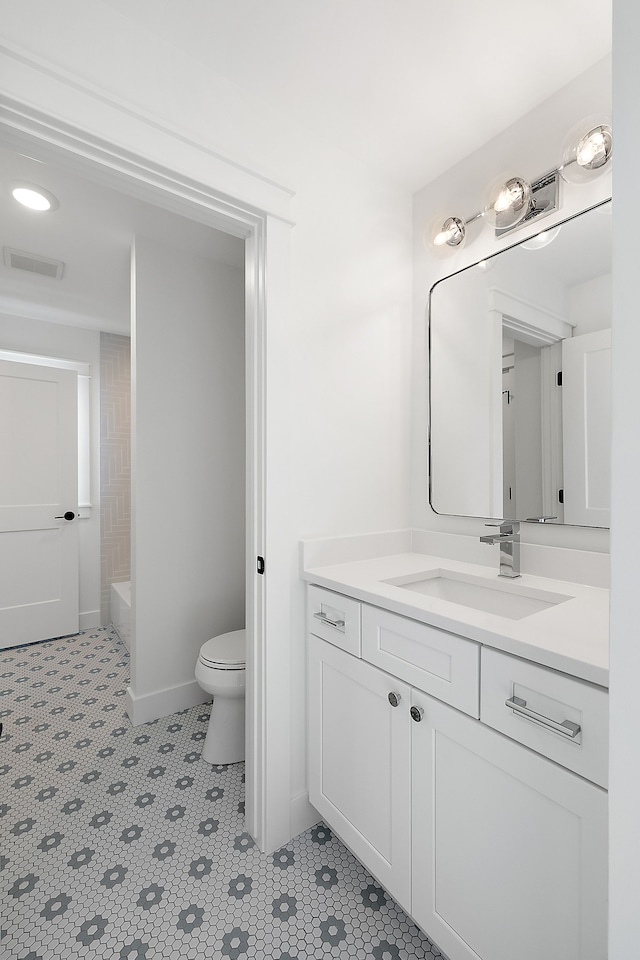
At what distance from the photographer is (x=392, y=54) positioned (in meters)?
1.30

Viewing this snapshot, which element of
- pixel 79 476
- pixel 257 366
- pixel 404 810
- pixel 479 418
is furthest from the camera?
pixel 79 476

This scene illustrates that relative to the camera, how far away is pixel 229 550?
2570 mm

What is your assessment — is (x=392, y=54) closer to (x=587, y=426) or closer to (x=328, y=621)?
(x=587, y=426)

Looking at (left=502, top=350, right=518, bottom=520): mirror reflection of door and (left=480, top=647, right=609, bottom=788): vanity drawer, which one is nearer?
(left=480, top=647, right=609, bottom=788): vanity drawer

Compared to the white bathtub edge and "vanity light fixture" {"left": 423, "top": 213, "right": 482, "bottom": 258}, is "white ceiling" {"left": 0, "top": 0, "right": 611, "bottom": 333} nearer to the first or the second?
"vanity light fixture" {"left": 423, "top": 213, "right": 482, "bottom": 258}

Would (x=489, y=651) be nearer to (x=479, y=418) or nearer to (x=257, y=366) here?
(x=479, y=418)

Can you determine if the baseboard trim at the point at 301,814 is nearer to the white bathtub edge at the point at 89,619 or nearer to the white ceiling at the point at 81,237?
the white ceiling at the point at 81,237

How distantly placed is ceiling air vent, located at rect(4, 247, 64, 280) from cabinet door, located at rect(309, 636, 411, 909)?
8.15 ft

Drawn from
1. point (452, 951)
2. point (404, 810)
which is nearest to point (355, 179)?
point (404, 810)

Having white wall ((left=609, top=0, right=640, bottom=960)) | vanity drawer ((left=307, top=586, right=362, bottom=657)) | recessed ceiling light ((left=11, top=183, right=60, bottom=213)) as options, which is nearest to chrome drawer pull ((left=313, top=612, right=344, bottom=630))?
vanity drawer ((left=307, top=586, right=362, bottom=657))

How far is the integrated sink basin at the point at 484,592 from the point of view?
4.36ft

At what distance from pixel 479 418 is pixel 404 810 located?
1.22 m

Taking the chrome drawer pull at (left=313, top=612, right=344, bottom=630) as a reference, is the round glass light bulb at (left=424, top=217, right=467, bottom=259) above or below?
above

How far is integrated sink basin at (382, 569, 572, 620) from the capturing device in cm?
133
